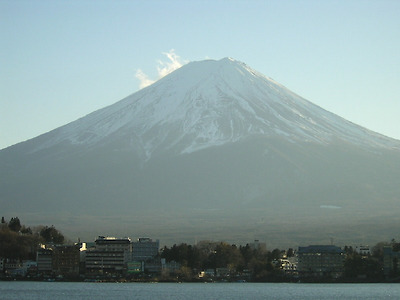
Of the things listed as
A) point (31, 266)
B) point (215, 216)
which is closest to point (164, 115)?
point (215, 216)

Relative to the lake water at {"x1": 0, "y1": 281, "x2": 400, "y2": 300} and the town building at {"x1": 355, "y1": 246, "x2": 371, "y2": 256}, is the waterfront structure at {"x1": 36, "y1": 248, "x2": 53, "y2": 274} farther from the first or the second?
the town building at {"x1": 355, "y1": 246, "x2": 371, "y2": 256}

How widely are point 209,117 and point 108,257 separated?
5589cm

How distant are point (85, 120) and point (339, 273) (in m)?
82.7

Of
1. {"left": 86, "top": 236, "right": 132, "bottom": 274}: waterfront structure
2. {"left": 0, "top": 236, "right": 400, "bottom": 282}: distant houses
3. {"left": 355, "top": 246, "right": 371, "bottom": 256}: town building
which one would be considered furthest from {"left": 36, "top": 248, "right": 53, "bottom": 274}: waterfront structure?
{"left": 355, "top": 246, "right": 371, "bottom": 256}: town building

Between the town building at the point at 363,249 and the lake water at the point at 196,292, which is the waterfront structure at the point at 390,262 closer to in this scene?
the lake water at the point at 196,292

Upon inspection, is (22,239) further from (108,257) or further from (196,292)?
(196,292)

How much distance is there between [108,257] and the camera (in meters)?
108

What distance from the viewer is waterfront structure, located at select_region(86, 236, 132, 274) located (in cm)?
10657

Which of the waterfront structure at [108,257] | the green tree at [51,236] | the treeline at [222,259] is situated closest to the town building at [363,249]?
the treeline at [222,259]

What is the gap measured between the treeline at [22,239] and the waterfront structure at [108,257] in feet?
23.5

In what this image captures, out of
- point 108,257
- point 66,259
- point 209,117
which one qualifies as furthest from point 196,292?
point 209,117

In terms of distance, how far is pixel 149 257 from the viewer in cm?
11106

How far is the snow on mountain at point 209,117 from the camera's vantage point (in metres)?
159

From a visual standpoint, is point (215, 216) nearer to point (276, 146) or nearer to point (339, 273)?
point (276, 146)
